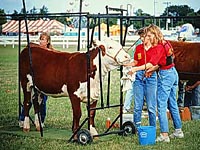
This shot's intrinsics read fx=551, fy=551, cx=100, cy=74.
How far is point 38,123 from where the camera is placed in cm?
865

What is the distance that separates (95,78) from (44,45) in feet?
4.86

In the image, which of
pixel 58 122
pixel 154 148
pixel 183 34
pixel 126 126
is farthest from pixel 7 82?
pixel 154 148

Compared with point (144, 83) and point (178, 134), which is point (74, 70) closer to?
point (144, 83)

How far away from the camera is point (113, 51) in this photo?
7.68 meters

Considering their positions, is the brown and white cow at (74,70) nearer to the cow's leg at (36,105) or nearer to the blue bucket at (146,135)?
the cow's leg at (36,105)

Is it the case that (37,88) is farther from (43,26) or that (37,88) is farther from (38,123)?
(43,26)

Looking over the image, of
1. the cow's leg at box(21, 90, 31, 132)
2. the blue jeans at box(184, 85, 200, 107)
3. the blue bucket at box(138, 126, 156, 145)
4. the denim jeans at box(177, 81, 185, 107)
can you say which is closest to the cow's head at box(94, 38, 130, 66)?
the blue bucket at box(138, 126, 156, 145)

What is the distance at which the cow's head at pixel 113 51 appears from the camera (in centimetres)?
762

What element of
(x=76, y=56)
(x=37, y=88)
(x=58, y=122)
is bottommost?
(x=58, y=122)

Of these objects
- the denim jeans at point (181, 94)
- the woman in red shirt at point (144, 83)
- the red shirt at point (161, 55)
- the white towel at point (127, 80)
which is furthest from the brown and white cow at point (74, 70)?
the denim jeans at point (181, 94)

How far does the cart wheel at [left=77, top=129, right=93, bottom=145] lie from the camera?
7402mm

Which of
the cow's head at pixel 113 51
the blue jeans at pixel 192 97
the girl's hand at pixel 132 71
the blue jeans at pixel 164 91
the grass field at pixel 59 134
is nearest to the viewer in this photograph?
the grass field at pixel 59 134

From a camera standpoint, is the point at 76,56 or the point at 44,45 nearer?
the point at 76,56

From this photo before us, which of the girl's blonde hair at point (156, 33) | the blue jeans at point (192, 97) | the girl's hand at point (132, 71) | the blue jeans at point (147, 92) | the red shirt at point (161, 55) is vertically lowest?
the blue jeans at point (192, 97)
